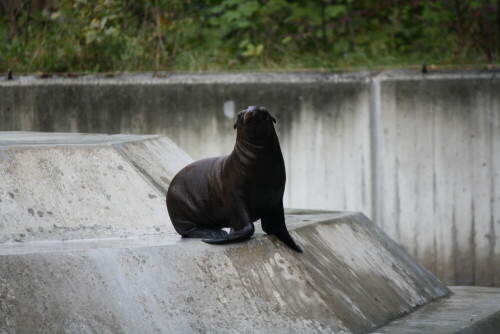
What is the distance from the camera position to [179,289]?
4.97 m

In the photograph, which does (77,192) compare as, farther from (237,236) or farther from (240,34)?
(240,34)

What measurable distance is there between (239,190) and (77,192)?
1.19 m

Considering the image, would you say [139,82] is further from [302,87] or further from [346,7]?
[346,7]

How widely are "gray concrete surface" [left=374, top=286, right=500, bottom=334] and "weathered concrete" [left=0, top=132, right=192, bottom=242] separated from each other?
1.42 metres

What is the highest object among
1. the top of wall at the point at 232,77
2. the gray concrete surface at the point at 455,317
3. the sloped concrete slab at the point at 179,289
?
the top of wall at the point at 232,77

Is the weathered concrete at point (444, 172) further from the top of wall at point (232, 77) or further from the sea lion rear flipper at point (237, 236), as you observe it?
the sea lion rear flipper at point (237, 236)

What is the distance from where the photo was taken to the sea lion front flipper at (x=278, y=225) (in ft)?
17.4

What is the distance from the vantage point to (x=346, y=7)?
1073 centimetres

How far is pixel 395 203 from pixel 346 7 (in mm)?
2831

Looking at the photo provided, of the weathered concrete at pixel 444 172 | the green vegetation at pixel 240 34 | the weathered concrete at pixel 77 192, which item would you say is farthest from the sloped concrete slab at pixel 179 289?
the green vegetation at pixel 240 34

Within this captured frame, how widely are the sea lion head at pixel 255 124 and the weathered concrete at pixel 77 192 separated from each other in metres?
1.00

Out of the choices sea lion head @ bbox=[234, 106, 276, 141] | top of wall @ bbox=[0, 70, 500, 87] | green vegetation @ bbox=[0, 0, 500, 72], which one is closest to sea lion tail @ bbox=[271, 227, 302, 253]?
sea lion head @ bbox=[234, 106, 276, 141]

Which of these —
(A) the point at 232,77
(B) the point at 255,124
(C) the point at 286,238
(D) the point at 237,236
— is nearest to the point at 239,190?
(D) the point at 237,236

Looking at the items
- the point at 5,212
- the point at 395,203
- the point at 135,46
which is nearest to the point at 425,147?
the point at 395,203
